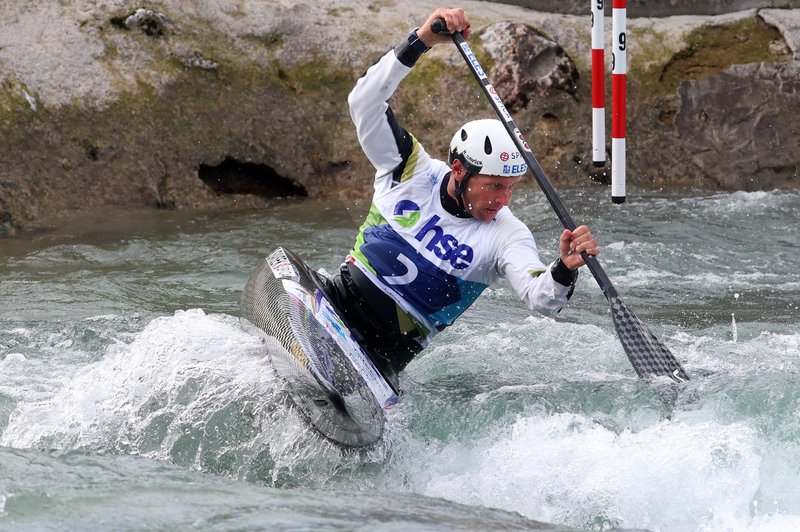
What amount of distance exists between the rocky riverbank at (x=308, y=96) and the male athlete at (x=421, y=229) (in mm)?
4639

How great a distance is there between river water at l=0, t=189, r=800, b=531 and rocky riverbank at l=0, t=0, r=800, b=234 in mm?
2392

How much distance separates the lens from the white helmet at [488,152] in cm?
430

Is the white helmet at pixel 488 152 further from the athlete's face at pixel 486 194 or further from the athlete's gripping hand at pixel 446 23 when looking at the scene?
the athlete's gripping hand at pixel 446 23

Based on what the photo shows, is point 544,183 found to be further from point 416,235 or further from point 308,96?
point 308,96

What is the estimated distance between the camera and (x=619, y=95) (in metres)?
7.62

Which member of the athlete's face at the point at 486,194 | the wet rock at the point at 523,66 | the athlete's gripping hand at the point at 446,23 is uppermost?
the athlete's gripping hand at the point at 446,23

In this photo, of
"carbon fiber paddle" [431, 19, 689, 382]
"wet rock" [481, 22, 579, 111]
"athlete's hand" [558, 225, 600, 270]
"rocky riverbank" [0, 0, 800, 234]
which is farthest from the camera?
"wet rock" [481, 22, 579, 111]

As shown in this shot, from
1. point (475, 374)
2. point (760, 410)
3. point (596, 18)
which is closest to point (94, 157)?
point (596, 18)

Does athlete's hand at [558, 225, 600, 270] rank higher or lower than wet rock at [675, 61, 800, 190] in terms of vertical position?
higher

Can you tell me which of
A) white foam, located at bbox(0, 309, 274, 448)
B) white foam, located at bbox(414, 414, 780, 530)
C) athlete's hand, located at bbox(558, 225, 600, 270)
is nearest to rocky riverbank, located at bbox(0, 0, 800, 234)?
white foam, located at bbox(0, 309, 274, 448)

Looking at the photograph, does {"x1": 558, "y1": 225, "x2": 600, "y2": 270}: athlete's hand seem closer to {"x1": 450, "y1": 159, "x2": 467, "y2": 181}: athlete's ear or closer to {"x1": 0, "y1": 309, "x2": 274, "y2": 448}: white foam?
{"x1": 450, "y1": 159, "x2": 467, "y2": 181}: athlete's ear

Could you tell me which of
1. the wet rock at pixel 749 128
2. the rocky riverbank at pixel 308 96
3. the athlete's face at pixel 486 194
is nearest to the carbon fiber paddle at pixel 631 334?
the athlete's face at pixel 486 194

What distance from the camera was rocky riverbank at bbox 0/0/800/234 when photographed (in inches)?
348

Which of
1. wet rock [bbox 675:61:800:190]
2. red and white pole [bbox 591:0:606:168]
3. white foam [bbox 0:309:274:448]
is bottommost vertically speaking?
wet rock [bbox 675:61:800:190]
